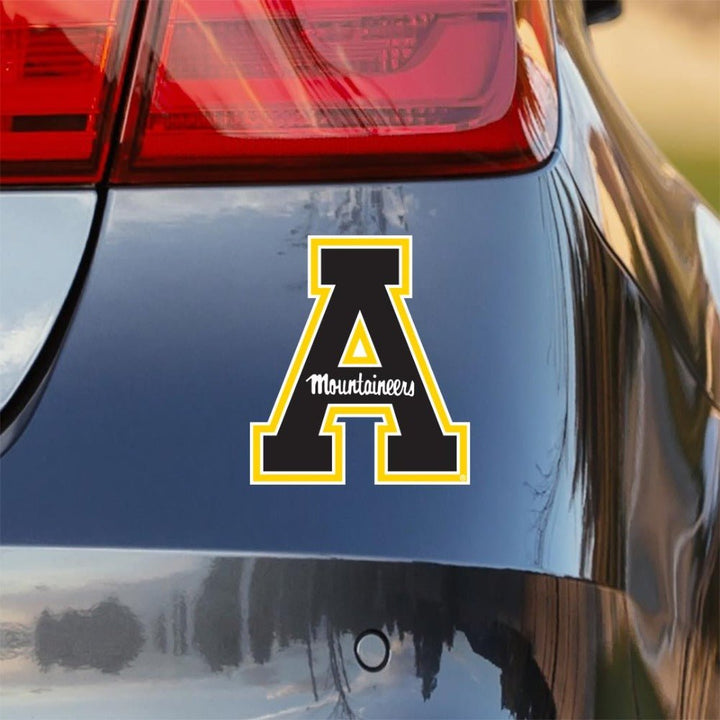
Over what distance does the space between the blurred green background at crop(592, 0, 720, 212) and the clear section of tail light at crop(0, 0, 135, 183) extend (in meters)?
5.72

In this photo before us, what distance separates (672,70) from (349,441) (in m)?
7.51

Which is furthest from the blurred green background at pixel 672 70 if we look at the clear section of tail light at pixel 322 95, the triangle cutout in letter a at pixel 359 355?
the triangle cutout in letter a at pixel 359 355

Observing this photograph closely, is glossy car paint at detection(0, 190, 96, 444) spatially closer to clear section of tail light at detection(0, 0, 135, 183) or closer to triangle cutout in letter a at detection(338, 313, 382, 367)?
clear section of tail light at detection(0, 0, 135, 183)

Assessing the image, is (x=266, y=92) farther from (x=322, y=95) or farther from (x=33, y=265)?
(x=33, y=265)

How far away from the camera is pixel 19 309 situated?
3.92ft

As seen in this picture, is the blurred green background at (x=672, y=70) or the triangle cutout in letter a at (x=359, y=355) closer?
the triangle cutout in letter a at (x=359, y=355)

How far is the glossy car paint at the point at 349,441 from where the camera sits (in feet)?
3.79

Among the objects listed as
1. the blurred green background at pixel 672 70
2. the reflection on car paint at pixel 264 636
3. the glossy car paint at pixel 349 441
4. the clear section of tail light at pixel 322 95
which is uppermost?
the blurred green background at pixel 672 70

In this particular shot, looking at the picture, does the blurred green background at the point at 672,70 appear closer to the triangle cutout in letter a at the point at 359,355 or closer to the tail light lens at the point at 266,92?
the tail light lens at the point at 266,92

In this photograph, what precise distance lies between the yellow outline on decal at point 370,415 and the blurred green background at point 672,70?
18.8 feet

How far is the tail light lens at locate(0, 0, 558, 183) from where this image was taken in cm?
122

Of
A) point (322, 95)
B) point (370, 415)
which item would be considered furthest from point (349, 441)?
point (322, 95)

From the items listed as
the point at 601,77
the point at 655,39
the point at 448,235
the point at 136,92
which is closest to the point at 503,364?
the point at 448,235

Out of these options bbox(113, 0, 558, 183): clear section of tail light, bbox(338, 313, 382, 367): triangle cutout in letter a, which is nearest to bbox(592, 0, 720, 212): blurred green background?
bbox(113, 0, 558, 183): clear section of tail light
